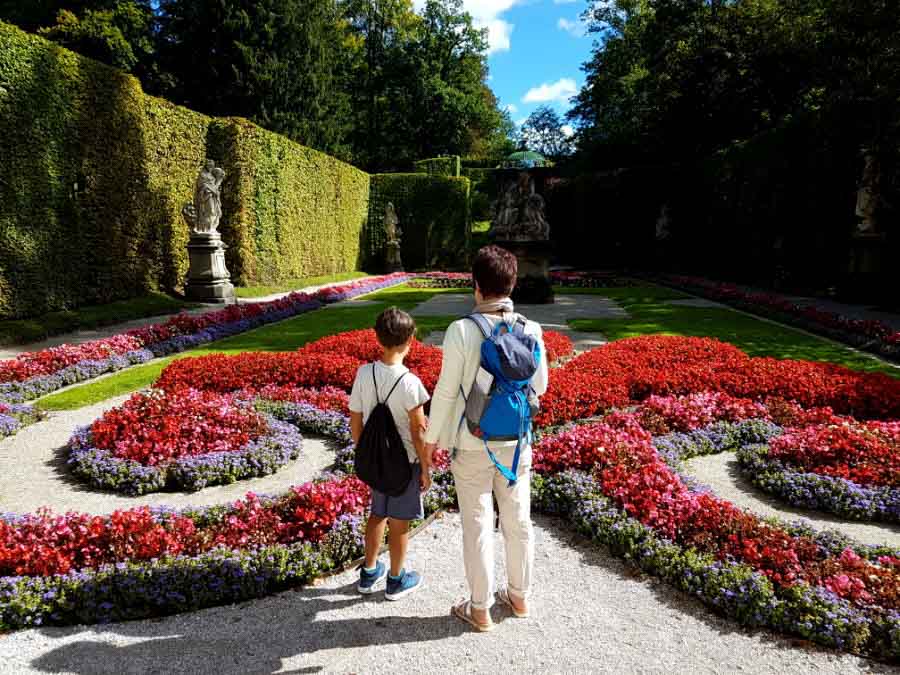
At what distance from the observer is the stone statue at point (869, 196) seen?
50.0 ft

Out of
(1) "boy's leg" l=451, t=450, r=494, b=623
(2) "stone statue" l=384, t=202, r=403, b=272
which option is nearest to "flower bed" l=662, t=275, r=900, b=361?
(1) "boy's leg" l=451, t=450, r=494, b=623

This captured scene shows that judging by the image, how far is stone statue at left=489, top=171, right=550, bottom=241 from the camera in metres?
16.7

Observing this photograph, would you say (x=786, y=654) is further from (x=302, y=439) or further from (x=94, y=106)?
(x=94, y=106)

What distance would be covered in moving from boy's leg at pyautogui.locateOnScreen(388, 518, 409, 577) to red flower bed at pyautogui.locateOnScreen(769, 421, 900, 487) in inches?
141

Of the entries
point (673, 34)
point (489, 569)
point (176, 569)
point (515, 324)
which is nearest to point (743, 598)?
point (489, 569)

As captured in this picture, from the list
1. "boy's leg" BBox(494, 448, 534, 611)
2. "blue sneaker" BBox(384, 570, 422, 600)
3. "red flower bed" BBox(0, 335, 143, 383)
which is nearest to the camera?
"boy's leg" BBox(494, 448, 534, 611)

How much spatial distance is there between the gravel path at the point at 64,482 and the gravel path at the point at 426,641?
1.60m

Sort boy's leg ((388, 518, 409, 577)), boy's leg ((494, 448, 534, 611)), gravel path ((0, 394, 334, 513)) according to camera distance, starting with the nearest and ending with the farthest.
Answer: boy's leg ((494, 448, 534, 611)) < boy's leg ((388, 518, 409, 577)) < gravel path ((0, 394, 334, 513))

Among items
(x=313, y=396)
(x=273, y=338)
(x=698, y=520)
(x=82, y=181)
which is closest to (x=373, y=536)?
(x=698, y=520)

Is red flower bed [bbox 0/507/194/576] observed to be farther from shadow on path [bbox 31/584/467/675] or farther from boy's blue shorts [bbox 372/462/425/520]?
boy's blue shorts [bbox 372/462/425/520]

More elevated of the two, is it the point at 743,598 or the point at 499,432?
the point at 499,432

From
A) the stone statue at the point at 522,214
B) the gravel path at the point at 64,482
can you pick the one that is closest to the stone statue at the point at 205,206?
the stone statue at the point at 522,214

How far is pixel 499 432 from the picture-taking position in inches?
115

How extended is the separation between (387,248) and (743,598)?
98.2ft
